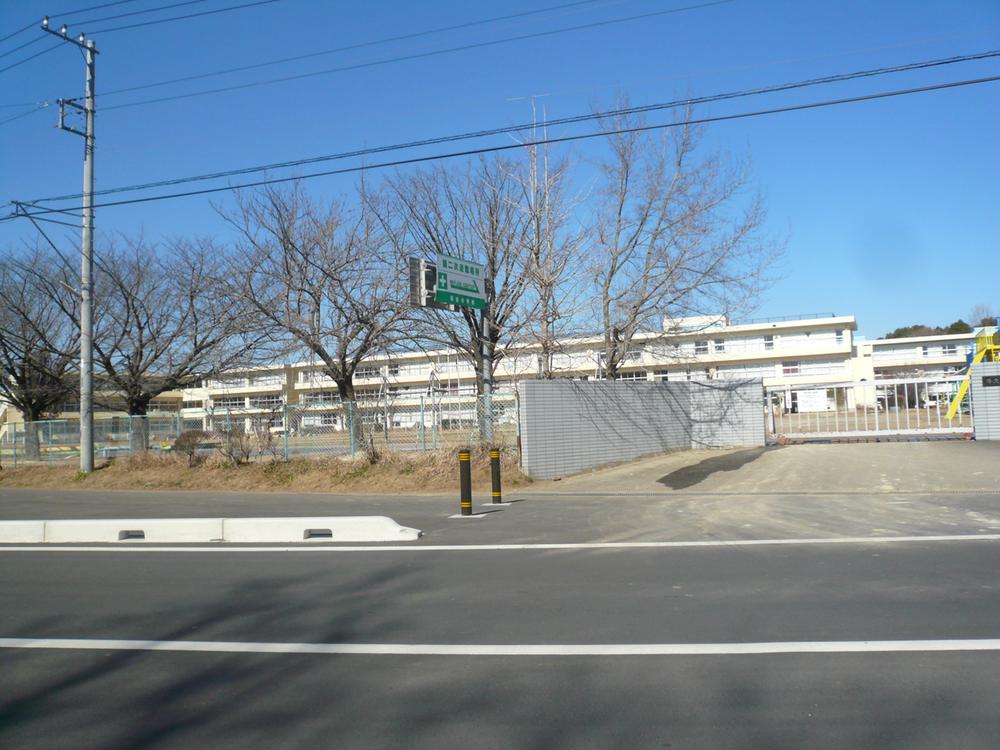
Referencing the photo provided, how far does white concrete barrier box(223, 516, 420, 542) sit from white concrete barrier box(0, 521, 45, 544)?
3204 millimetres

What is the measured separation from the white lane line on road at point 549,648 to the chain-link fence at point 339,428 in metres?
12.6

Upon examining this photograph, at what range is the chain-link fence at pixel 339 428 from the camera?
19.4 m

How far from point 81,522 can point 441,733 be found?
34.5 feet

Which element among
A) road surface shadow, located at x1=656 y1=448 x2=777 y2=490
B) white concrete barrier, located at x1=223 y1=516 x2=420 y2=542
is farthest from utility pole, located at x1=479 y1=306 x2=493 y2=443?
white concrete barrier, located at x1=223 y1=516 x2=420 y2=542

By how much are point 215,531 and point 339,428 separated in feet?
27.4

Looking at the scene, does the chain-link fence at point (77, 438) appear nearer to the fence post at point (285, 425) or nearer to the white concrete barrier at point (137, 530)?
the fence post at point (285, 425)

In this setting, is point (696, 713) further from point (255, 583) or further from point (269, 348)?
point (269, 348)

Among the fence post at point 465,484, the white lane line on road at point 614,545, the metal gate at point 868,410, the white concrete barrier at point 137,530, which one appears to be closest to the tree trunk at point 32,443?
the white concrete barrier at point 137,530

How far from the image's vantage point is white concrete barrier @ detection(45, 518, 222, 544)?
40.7 feet

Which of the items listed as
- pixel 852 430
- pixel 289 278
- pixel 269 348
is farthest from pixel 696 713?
pixel 269 348

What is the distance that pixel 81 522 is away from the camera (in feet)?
Answer: 41.9

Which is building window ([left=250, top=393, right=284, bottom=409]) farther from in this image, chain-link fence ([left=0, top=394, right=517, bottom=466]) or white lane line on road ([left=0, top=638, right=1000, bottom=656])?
white lane line on road ([left=0, top=638, right=1000, bottom=656])

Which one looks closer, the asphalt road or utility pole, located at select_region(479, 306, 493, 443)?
the asphalt road

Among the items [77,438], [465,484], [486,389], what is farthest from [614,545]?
[77,438]
